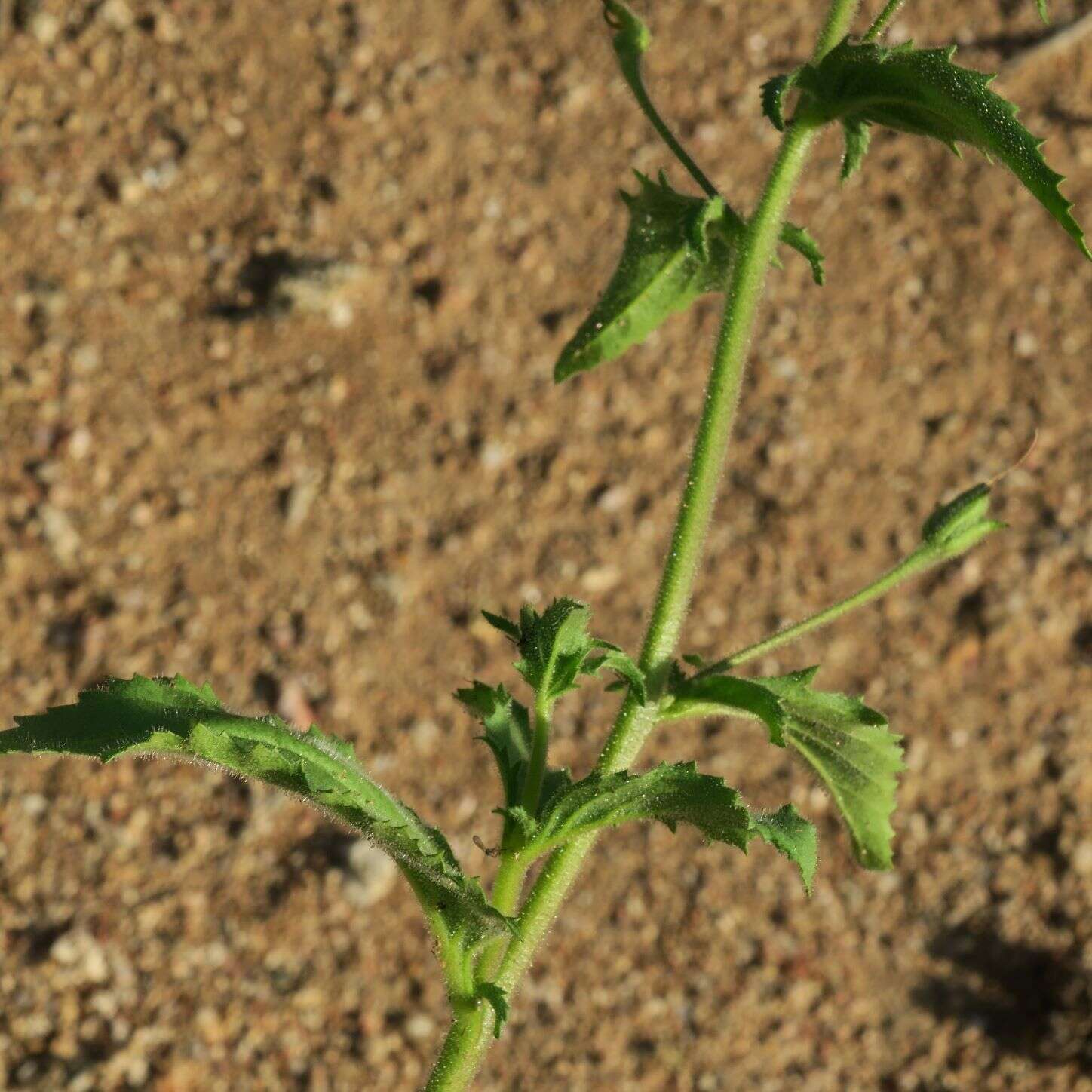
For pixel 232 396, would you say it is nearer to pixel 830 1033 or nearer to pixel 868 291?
pixel 868 291

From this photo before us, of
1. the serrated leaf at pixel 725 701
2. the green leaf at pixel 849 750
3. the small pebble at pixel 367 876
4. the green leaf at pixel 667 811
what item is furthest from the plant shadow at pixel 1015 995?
the green leaf at pixel 667 811

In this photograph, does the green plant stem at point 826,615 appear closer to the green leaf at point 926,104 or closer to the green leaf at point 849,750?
the green leaf at point 849,750

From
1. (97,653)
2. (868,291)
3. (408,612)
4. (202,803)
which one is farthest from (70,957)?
(868,291)

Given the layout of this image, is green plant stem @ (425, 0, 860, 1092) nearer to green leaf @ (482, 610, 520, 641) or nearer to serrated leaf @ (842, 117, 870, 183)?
serrated leaf @ (842, 117, 870, 183)

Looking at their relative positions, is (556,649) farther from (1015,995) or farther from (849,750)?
(1015,995)

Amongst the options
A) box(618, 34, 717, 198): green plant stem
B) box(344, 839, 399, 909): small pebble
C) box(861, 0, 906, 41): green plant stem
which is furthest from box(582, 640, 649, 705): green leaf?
box(344, 839, 399, 909): small pebble

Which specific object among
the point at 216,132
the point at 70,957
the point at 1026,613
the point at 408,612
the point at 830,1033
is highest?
the point at 216,132
